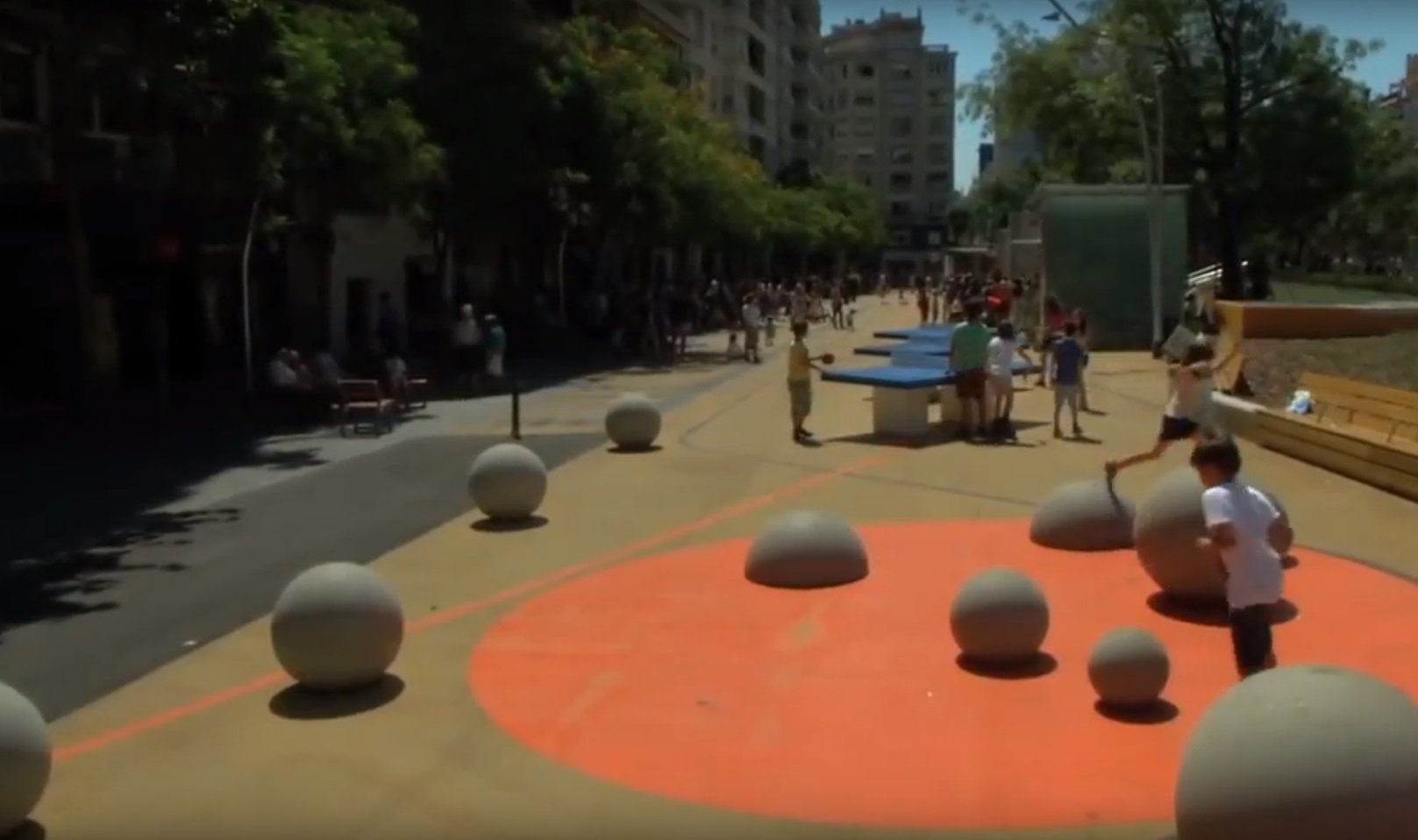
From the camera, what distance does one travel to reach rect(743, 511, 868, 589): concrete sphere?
12891 millimetres

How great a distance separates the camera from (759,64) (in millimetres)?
101375

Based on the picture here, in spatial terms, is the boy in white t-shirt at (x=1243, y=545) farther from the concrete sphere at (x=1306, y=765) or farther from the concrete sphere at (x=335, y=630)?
the concrete sphere at (x=335, y=630)

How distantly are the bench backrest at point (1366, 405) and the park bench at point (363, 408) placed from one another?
12.8 metres

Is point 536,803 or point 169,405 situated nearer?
point 536,803

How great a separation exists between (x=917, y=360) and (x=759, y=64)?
76.8 metres

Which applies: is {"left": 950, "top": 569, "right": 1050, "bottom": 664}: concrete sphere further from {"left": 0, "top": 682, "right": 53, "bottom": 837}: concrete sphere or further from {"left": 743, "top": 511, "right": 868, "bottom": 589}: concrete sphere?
{"left": 0, "top": 682, "right": 53, "bottom": 837}: concrete sphere

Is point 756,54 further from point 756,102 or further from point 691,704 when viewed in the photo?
point 691,704

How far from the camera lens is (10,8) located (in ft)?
71.2

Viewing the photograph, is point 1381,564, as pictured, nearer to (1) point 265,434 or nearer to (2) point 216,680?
(2) point 216,680

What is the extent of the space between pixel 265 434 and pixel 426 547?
10.4m

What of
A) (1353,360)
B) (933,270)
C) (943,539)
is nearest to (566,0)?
(1353,360)

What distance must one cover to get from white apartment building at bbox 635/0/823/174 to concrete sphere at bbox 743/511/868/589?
5505cm

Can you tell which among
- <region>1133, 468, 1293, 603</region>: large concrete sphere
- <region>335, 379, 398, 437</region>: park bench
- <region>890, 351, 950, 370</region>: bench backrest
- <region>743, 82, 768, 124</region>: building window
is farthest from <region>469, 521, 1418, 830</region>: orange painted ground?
<region>743, 82, 768, 124</region>: building window

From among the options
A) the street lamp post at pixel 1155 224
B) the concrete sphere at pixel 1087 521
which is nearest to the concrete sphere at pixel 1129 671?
the concrete sphere at pixel 1087 521
